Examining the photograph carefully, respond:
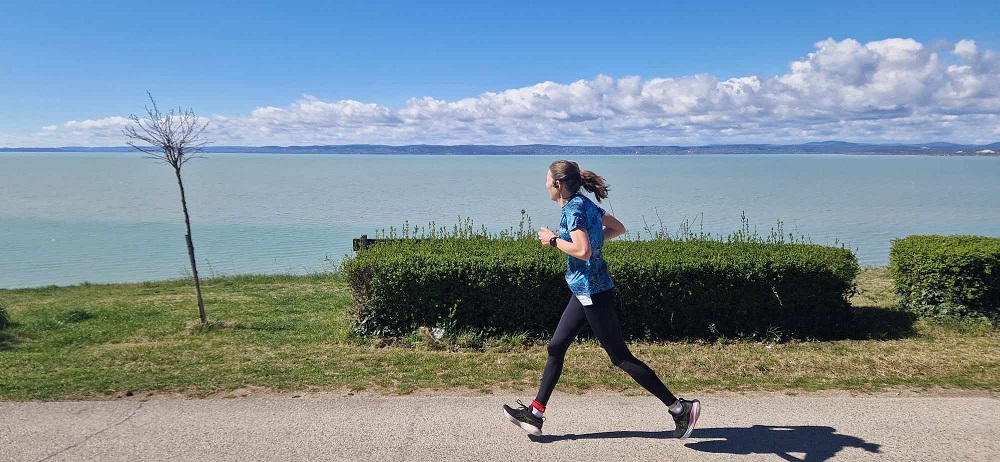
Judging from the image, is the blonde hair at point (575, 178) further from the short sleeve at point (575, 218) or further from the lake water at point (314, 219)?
the lake water at point (314, 219)

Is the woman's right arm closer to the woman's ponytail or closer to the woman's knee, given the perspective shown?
the woman's ponytail

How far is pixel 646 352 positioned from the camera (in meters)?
6.90

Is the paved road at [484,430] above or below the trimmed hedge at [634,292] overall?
below

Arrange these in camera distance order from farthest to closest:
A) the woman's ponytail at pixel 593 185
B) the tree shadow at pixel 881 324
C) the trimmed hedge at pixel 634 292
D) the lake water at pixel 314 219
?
1. the lake water at pixel 314 219
2. the tree shadow at pixel 881 324
3. the trimmed hedge at pixel 634 292
4. the woman's ponytail at pixel 593 185

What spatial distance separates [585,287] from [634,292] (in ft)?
9.44

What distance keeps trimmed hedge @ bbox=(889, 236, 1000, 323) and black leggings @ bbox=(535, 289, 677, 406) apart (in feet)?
17.0

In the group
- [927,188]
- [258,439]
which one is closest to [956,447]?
[258,439]

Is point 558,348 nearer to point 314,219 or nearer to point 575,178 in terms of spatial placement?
point 575,178

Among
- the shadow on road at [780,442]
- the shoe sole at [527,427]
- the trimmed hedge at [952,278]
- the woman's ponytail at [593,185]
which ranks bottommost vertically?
the shadow on road at [780,442]

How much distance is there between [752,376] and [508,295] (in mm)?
2546

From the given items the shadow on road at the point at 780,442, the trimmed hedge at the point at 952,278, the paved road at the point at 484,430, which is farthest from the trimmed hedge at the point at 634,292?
the shadow on road at the point at 780,442

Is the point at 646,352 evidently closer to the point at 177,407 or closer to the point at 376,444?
the point at 376,444

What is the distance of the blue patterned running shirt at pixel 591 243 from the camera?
453 cm

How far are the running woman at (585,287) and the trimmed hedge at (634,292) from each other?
250 cm
